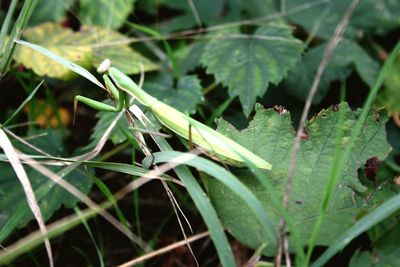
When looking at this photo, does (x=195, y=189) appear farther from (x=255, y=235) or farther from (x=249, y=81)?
(x=249, y=81)

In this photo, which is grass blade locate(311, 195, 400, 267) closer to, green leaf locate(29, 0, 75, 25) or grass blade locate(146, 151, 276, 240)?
grass blade locate(146, 151, 276, 240)

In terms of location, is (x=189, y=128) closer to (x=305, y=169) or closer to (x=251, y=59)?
(x=305, y=169)

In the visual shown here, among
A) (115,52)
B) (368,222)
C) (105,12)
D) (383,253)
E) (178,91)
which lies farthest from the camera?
(105,12)

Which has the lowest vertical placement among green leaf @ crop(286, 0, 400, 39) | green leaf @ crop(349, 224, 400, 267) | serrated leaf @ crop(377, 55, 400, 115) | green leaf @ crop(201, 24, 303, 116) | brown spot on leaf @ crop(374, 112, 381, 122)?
green leaf @ crop(349, 224, 400, 267)

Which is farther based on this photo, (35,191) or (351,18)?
Result: (351,18)

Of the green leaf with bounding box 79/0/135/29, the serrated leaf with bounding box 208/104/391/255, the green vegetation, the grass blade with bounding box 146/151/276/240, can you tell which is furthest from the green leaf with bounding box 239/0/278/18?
the grass blade with bounding box 146/151/276/240

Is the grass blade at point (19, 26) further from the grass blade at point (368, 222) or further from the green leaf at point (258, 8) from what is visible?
the green leaf at point (258, 8)

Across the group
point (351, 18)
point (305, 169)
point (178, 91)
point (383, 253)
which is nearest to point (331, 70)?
point (351, 18)

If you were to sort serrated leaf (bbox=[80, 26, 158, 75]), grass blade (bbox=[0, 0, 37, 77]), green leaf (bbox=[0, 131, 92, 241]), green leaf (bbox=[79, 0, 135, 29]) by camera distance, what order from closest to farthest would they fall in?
grass blade (bbox=[0, 0, 37, 77]), green leaf (bbox=[0, 131, 92, 241]), serrated leaf (bbox=[80, 26, 158, 75]), green leaf (bbox=[79, 0, 135, 29])

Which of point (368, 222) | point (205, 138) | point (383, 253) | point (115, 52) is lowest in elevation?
point (383, 253)
